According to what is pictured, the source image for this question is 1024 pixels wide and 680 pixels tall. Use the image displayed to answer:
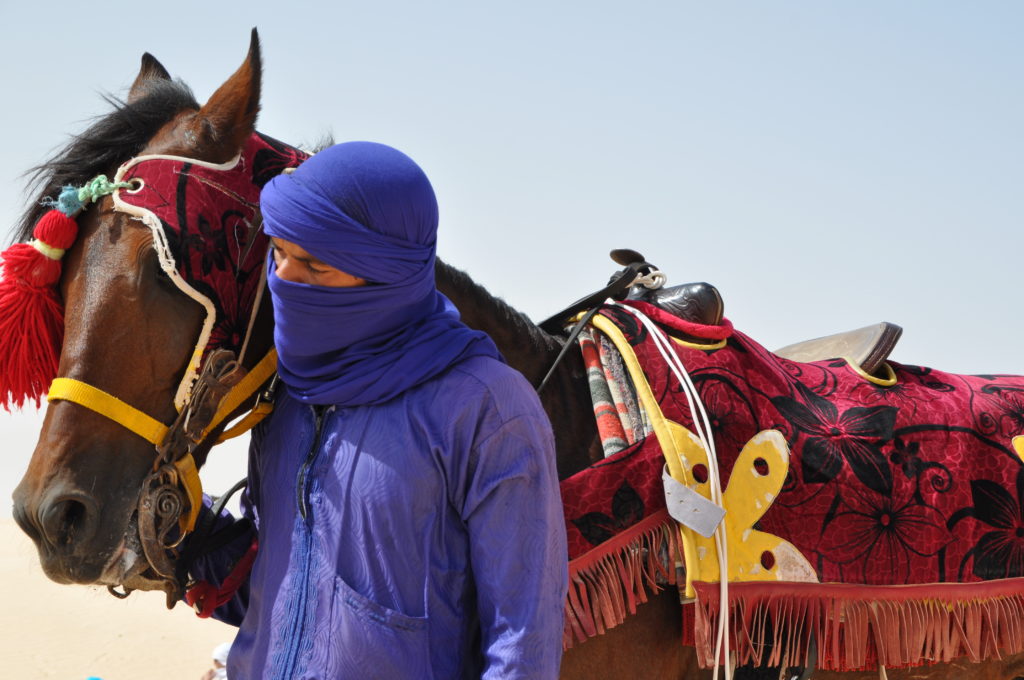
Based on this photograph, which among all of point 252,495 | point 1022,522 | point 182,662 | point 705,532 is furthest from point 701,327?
point 182,662

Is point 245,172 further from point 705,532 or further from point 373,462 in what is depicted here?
point 705,532

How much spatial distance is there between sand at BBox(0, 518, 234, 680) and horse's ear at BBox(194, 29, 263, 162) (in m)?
8.59

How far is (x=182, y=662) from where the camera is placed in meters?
10.0

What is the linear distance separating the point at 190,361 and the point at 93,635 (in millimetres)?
10169

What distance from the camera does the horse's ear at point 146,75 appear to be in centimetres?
251

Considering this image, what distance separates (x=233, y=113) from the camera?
7.10 ft

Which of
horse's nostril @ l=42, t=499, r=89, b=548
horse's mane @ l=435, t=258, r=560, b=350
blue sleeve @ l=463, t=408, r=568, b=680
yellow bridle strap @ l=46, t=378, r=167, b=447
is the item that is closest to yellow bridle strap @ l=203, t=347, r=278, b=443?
yellow bridle strap @ l=46, t=378, r=167, b=447

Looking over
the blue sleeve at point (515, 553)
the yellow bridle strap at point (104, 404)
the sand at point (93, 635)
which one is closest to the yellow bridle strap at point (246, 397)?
the yellow bridle strap at point (104, 404)

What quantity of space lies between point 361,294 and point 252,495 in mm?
613

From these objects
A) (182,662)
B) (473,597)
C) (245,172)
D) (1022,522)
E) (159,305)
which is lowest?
(182,662)

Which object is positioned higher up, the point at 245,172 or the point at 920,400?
the point at 245,172

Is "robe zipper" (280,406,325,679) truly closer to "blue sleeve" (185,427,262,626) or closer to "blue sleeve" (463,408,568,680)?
"blue sleeve" (463,408,568,680)

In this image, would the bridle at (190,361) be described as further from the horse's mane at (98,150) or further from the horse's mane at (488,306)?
the horse's mane at (488,306)

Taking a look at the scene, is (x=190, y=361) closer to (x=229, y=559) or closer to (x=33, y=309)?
(x=33, y=309)
